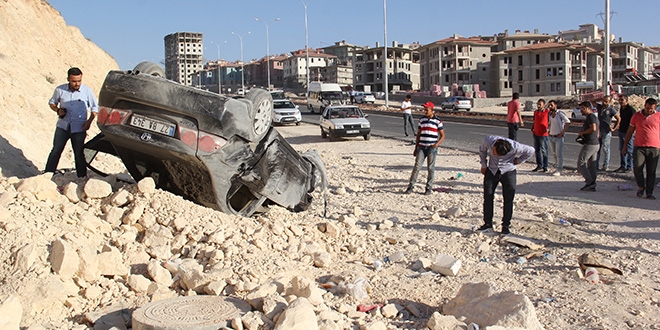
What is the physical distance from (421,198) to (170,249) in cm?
511

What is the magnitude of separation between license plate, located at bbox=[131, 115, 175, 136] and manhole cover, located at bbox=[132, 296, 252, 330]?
1810 millimetres

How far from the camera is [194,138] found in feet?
18.2

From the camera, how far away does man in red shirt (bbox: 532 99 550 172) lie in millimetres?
12383

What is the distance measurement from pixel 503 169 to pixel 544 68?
8868 cm

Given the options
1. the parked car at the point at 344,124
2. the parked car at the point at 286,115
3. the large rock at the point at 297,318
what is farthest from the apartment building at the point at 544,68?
the large rock at the point at 297,318

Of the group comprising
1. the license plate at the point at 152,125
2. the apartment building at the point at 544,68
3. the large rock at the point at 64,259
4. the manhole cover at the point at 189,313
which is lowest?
the manhole cover at the point at 189,313

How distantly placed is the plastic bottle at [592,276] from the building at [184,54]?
13910 cm

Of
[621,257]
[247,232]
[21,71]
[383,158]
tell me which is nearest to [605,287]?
[621,257]

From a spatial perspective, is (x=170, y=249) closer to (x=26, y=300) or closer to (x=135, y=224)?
(x=135, y=224)

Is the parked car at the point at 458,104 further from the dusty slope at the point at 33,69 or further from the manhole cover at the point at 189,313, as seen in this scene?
the manhole cover at the point at 189,313

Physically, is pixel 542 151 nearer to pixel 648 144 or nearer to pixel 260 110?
pixel 648 144

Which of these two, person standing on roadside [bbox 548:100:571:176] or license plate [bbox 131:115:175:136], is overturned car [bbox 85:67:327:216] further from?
person standing on roadside [bbox 548:100:571:176]

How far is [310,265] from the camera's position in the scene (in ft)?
18.3

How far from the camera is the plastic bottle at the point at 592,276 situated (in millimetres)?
5363
